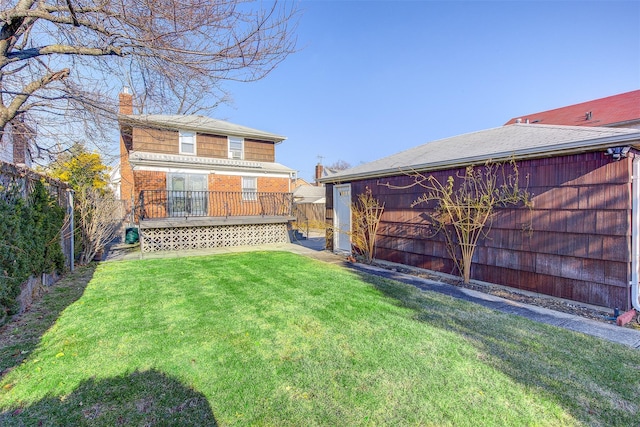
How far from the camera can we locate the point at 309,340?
3.47 m

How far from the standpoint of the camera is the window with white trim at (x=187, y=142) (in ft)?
48.0

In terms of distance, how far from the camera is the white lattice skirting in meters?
10.6

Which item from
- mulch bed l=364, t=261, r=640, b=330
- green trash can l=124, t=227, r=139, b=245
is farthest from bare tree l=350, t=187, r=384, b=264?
green trash can l=124, t=227, r=139, b=245

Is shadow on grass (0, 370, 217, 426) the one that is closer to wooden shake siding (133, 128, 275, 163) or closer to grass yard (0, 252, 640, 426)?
grass yard (0, 252, 640, 426)

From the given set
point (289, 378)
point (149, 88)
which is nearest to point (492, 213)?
point (289, 378)

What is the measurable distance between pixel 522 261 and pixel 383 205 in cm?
355

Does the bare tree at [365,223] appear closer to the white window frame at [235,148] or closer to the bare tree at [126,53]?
the bare tree at [126,53]

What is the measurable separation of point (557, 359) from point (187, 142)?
15.4 m

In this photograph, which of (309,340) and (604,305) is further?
(604,305)

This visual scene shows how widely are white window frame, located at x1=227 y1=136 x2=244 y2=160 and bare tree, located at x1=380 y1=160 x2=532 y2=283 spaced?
11501mm

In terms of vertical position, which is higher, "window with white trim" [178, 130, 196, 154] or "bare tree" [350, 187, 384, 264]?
"window with white trim" [178, 130, 196, 154]

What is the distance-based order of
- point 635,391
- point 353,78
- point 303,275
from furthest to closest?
point 353,78 → point 303,275 → point 635,391

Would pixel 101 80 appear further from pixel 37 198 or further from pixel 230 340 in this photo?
pixel 230 340

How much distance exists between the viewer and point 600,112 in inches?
763
